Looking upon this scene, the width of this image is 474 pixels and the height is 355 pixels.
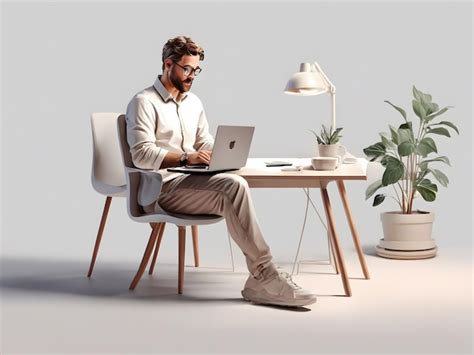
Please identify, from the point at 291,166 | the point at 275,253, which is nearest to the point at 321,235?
the point at 275,253

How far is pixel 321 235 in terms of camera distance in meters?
5.71

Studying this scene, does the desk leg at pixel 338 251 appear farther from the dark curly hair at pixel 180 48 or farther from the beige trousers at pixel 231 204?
the dark curly hair at pixel 180 48

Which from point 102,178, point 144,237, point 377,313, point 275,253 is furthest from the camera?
point 144,237

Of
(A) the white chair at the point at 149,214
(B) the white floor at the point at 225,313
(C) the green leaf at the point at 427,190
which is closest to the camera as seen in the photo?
(B) the white floor at the point at 225,313

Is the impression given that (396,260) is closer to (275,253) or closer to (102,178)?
(275,253)

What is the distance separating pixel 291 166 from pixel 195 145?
52 centimetres

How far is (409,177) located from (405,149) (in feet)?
0.99

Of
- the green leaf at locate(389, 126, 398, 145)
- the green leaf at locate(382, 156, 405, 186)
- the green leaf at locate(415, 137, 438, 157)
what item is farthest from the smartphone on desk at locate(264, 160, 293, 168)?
the green leaf at locate(415, 137, 438, 157)

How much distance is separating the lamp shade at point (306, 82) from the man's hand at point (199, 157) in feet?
2.57

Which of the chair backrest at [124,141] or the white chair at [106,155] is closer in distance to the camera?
the chair backrest at [124,141]

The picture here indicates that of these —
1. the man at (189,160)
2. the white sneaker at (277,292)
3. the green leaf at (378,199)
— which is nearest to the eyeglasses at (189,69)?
the man at (189,160)

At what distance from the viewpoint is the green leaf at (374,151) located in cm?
486

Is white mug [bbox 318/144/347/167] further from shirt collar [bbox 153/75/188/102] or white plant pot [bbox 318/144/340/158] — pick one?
shirt collar [bbox 153/75/188/102]

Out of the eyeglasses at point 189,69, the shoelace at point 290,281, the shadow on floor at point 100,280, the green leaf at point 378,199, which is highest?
the eyeglasses at point 189,69
